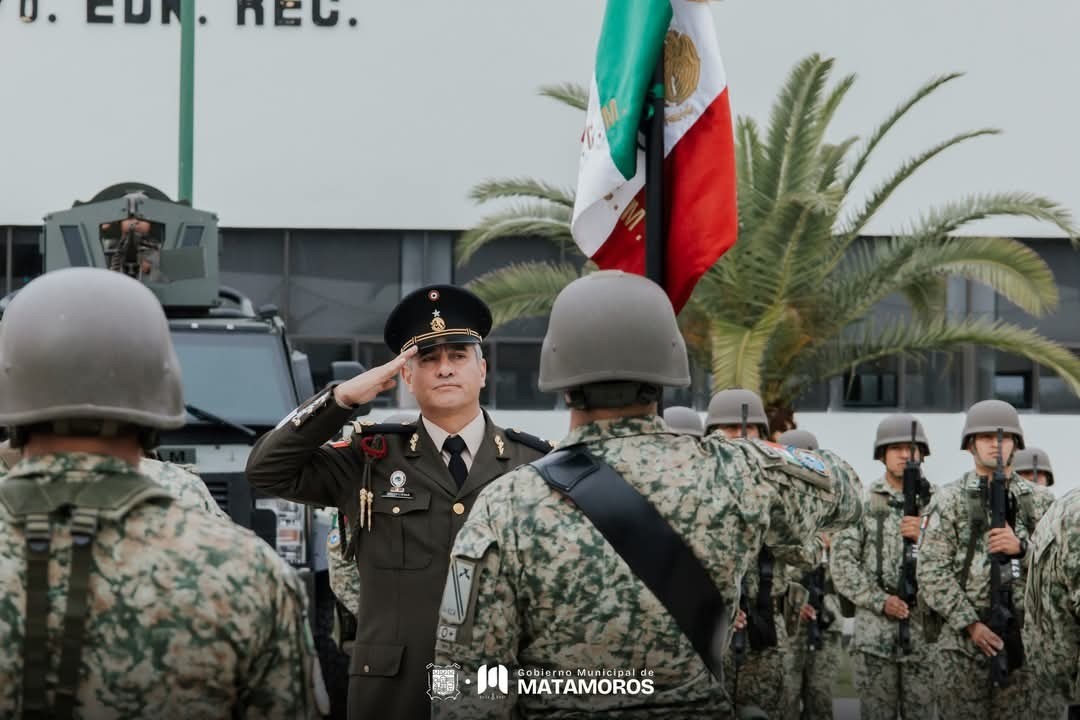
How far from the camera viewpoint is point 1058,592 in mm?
5758

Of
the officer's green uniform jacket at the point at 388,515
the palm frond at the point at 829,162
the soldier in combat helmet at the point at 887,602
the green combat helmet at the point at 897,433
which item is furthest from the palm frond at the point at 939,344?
the officer's green uniform jacket at the point at 388,515

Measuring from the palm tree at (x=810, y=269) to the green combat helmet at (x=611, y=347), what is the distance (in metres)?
12.0

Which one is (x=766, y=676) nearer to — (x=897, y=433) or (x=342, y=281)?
(x=897, y=433)

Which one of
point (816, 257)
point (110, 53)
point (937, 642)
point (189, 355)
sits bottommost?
point (937, 642)

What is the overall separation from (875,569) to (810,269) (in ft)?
19.7

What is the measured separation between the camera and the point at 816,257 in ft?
56.0

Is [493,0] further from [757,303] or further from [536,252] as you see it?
[757,303]

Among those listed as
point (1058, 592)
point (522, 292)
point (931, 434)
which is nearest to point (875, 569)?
point (1058, 592)

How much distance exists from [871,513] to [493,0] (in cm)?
1186

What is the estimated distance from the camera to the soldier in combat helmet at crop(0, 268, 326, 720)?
2.98 meters

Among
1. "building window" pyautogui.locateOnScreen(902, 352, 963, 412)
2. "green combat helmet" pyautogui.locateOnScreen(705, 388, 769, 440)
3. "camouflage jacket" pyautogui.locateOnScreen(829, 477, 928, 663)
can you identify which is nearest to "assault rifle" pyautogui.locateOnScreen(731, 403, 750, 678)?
"green combat helmet" pyautogui.locateOnScreen(705, 388, 769, 440)

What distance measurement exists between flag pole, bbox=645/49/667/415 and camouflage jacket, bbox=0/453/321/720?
9.96 feet

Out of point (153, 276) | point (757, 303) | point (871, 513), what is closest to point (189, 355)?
point (153, 276)

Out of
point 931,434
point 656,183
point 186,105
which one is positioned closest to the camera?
point 656,183
